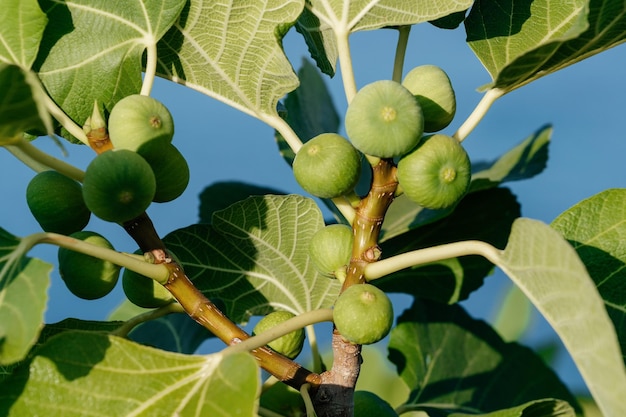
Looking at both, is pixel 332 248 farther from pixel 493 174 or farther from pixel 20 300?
pixel 493 174

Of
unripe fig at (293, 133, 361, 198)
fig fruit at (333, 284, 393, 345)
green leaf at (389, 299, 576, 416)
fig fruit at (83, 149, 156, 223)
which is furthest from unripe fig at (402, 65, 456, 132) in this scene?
green leaf at (389, 299, 576, 416)

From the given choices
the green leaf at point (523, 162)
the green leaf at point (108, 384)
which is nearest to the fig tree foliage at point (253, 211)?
the green leaf at point (108, 384)

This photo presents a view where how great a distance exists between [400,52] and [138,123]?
1.19 feet

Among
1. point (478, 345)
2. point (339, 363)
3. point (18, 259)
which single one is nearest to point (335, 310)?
point (339, 363)

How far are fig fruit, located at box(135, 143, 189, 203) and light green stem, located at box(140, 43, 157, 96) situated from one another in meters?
0.11

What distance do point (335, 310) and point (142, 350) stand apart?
0.20 metres

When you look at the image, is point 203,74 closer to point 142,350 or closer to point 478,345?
point 142,350

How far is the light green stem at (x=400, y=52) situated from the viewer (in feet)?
3.23

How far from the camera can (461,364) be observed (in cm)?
153

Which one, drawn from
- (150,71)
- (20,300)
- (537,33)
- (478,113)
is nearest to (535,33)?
(537,33)

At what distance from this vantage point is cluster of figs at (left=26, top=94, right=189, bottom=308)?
79cm

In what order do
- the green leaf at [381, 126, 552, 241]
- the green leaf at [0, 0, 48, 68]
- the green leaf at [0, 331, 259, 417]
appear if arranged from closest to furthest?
the green leaf at [0, 331, 259, 417] < the green leaf at [0, 0, 48, 68] < the green leaf at [381, 126, 552, 241]

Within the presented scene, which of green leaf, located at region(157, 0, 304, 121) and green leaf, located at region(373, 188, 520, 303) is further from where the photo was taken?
green leaf, located at region(373, 188, 520, 303)

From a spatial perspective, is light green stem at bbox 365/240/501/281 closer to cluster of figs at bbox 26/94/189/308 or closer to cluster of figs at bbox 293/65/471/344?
cluster of figs at bbox 293/65/471/344
